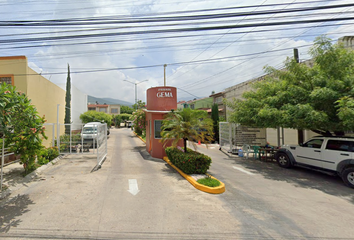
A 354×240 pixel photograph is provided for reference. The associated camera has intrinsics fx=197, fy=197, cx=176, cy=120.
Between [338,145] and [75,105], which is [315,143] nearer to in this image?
[338,145]

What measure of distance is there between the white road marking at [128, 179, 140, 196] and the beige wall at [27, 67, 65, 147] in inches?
302

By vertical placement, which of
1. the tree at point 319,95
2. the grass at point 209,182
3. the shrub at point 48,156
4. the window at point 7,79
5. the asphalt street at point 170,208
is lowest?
the asphalt street at point 170,208

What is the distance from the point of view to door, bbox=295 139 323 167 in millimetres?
8359

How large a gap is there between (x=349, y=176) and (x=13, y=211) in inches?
414

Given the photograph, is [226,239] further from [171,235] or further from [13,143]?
[13,143]

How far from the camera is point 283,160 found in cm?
1022

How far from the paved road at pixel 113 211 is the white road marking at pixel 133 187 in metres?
0.07

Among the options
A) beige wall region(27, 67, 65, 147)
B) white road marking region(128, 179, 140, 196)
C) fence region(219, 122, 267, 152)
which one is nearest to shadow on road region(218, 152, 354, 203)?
fence region(219, 122, 267, 152)

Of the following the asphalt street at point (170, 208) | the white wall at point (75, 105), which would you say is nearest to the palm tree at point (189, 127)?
the asphalt street at point (170, 208)

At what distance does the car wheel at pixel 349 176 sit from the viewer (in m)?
7.04

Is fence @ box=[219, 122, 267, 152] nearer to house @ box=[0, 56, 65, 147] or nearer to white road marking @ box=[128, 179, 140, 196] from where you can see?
white road marking @ box=[128, 179, 140, 196]

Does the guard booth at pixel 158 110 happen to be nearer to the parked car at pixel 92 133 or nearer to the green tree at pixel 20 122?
the parked car at pixel 92 133

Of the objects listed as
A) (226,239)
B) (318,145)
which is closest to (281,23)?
(318,145)

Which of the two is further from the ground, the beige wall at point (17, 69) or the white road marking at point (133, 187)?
the beige wall at point (17, 69)
